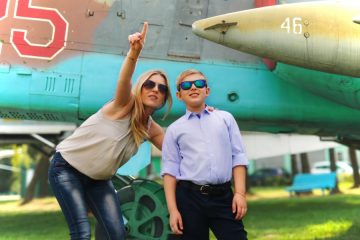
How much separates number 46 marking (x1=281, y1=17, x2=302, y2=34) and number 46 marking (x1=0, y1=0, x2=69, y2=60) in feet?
6.79

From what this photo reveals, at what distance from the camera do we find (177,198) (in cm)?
276

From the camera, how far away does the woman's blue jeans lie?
269cm

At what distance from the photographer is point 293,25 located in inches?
142

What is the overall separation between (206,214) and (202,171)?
26cm

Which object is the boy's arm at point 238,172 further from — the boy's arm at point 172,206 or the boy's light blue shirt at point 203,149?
the boy's arm at point 172,206

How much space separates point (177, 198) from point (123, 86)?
2.42ft

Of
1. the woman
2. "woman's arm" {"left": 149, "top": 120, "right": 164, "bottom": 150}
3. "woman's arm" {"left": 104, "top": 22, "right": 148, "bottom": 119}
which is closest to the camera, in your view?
"woman's arm" {"left": 104, "top": 22, "right": 148, "bottom": 119}

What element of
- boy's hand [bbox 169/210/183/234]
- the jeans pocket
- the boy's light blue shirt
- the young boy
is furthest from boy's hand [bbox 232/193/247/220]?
the jeans pocket

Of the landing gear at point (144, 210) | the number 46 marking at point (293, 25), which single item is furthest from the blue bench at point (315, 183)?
the number 46 marking at point (293, 25)

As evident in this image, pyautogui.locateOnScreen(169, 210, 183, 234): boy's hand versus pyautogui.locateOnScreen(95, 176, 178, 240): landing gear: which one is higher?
pyautogui.locateOnScreen(169, 210, 183, 234): boy's hand

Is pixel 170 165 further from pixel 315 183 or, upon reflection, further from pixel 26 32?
pixel 315 183

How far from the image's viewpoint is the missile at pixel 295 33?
142 inches

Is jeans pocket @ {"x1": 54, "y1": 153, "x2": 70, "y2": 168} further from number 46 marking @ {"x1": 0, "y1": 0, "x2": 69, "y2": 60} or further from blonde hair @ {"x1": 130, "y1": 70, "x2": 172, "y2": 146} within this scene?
number 46 marking @ {"x1": 0, "y1": 0, "x2": 69, "y2": 60}

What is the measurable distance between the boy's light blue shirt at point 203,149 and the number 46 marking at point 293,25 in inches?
46.5
